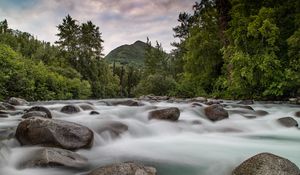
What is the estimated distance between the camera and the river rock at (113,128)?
21.3 ft

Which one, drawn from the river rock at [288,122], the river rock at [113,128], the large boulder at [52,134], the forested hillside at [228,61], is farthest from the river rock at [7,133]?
the forested hillside at [228,61]

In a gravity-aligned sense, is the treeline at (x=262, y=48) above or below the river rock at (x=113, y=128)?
above

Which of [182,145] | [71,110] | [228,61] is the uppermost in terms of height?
Result: [228,61]

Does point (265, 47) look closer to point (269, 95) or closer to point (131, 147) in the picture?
point (269, 95)

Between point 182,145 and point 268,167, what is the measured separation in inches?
113

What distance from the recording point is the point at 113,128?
682 cm

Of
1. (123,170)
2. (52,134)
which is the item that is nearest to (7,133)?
(52,134)

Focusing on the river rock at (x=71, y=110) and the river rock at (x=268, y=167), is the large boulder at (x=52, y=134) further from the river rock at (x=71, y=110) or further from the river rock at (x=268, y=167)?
the river rock at (x=71, y=110)

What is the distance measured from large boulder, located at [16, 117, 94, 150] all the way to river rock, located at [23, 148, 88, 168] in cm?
39

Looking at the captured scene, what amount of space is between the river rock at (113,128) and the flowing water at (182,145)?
0.32ft

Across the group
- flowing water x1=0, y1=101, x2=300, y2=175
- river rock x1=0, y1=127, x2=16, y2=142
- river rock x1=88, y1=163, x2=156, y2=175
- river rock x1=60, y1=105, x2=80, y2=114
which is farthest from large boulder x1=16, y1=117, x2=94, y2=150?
river rock x1=60, y1=105, x2=80, y2=114

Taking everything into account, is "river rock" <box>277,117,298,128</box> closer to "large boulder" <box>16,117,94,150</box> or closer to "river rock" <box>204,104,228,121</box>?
"river rock" <box>204,104,228,121</box>

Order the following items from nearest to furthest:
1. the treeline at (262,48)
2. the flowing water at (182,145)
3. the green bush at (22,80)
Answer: the flowing water at (182,145) < the treeline at (262,48) < the green bush at (22,80)

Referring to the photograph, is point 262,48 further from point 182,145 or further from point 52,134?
point 52,134
